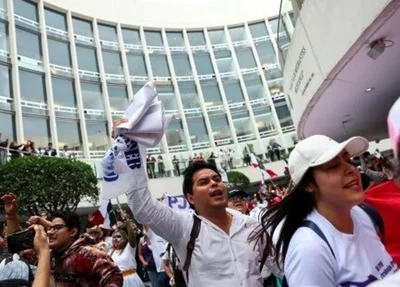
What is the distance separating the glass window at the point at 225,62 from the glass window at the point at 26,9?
621 inches

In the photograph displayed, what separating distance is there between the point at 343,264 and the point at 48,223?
A: 6.83 ft

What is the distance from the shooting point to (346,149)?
80.4 inches

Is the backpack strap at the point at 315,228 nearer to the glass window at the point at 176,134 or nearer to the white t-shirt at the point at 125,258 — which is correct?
the white t-shirt at the point at 125,258

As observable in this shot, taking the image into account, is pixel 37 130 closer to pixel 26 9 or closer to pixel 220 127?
pixel 26 9

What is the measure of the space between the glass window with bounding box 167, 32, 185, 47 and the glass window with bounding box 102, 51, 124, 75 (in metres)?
5.24

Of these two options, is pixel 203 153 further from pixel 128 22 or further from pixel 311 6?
pixel 311 6

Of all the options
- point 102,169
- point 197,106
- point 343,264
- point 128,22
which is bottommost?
point 343,264

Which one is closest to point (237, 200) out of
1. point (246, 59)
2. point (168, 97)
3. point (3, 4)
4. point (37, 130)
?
point (37, 130)

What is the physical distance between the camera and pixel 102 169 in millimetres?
2736

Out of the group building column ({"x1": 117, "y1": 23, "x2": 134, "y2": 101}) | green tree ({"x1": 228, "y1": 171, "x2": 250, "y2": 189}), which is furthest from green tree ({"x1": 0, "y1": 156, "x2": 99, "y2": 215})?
building column ({"x1": 117, "y1": 23, "x2": 134, "y2": 101})

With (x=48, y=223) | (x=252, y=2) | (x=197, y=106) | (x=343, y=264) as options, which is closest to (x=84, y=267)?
(x=48, y=223)

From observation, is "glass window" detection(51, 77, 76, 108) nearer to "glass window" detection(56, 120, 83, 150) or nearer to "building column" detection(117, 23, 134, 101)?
"glass window" detection(56, 120, 83, 150)

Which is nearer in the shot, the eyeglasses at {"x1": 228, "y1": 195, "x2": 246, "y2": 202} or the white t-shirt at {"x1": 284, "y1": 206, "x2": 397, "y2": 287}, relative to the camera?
the white t-shirt at {"x1": 284, "y1": 206, "x2": 397, "y2": 287}

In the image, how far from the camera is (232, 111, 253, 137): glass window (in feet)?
113
